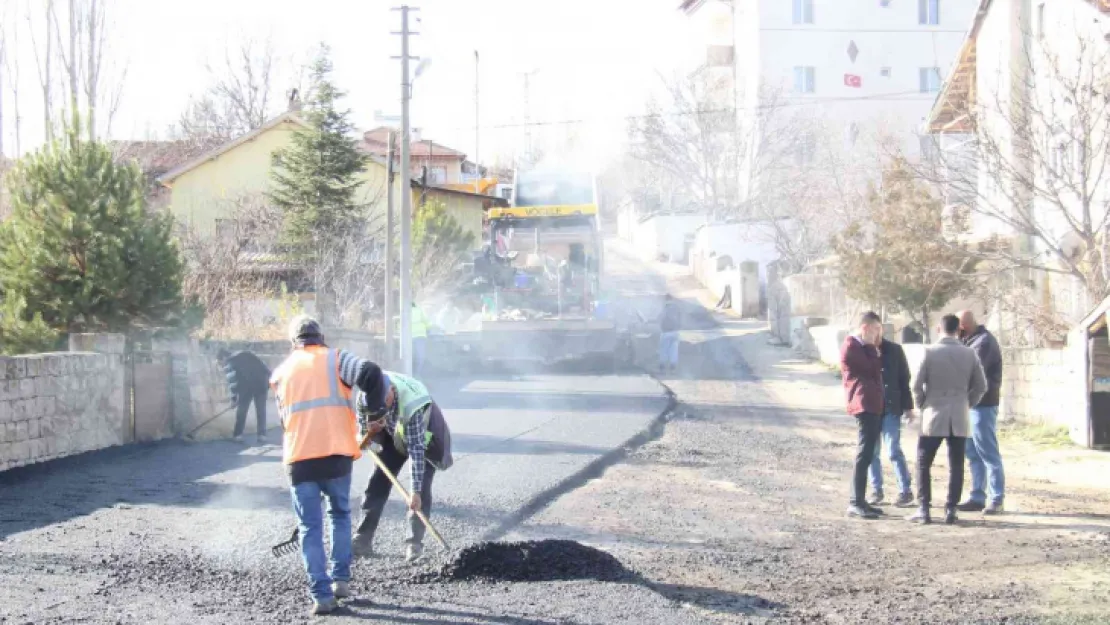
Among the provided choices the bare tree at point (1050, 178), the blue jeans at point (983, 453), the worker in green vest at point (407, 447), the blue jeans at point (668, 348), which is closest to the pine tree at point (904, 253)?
the bare tree at point (1050, 178)

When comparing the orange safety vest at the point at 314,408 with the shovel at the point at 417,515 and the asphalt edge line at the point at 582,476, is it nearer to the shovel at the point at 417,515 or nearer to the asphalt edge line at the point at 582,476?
the shovel at the point at 417,515

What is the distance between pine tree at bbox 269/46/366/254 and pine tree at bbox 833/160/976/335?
1439 centimetres

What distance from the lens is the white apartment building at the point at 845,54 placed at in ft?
184

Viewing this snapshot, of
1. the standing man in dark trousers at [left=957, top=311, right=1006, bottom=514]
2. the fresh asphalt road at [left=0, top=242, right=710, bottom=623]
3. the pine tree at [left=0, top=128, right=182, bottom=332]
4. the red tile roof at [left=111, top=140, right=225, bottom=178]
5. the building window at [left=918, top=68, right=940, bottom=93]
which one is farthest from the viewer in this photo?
the building window at [left=918, top=68, right=940, bottom=93]

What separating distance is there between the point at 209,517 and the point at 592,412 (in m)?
9.50

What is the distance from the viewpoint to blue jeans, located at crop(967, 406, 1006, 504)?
1012 centimetres

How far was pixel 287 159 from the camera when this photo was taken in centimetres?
3300

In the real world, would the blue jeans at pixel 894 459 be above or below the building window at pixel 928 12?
below

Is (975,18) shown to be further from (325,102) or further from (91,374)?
(91,374)

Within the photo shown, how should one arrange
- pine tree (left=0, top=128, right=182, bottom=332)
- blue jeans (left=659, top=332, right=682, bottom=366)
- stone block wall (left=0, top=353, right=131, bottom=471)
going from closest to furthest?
stone block wall (left=0, top=353, right=131, bottom=471) → pine tree (left=0, top=128, right=182, bottom=332) → blue jeans (left=659, top=332, right=682, bottom=366)

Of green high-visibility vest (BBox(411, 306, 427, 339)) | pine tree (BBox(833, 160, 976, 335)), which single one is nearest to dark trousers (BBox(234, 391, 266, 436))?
green high-visibility vest (BBox(411, 306, 427, 339))

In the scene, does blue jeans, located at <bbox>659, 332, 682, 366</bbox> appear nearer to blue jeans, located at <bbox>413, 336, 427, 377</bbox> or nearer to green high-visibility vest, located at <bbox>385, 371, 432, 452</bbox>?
blue jeans, located at <bbox>413, 336, 427, 377</bbox>

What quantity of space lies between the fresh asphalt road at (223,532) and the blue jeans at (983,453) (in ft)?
12.7

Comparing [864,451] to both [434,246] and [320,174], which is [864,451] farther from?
[434,246]
